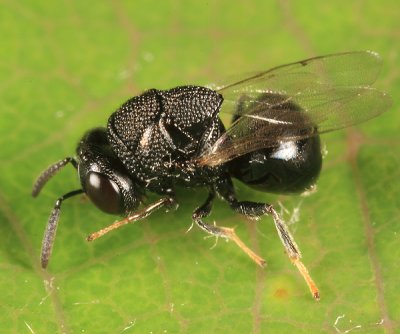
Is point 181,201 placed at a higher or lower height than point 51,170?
lower

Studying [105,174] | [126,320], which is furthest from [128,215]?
[126,320]

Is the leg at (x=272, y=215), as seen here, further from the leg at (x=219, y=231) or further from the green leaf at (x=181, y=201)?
the leg at (x=219, y=231)

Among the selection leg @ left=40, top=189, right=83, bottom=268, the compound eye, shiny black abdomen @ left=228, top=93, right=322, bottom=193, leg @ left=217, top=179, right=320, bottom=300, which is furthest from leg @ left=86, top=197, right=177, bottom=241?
shiny black abdomen @ left=228, top=93, right=322, bottom=193

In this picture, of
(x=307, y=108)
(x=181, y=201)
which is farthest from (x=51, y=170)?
(x=307, y=108)

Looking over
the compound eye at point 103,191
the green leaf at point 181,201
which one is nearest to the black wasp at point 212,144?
the compound eye at point 103,191

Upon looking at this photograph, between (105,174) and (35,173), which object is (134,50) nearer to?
(35,173)

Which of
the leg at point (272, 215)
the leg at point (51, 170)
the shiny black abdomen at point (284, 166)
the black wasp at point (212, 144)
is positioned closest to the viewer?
the leg at point (272, 215)

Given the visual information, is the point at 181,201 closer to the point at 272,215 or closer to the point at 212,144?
the point at 212,144

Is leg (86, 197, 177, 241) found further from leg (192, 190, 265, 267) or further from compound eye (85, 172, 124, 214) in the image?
leg (192, 190, 265, 267)
